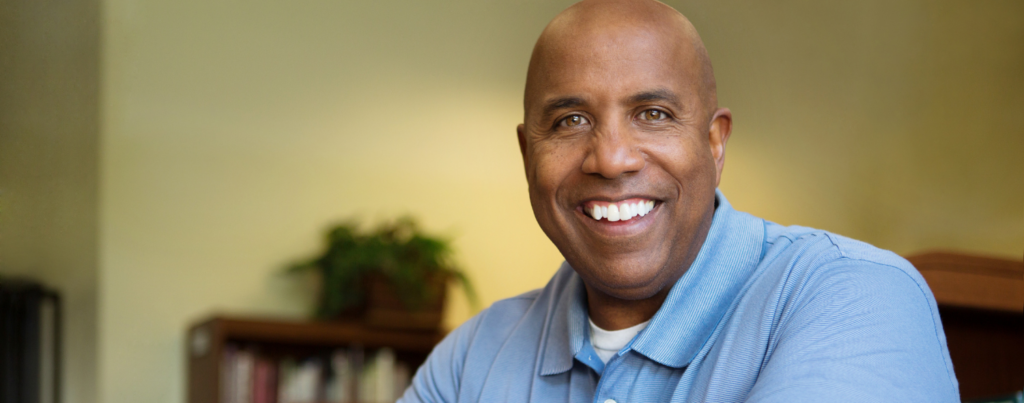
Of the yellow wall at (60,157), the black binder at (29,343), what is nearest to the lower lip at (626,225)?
the yellow wall at (60,157)

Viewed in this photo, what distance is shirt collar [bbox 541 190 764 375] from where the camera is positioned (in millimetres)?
1053

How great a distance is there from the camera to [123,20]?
352cm

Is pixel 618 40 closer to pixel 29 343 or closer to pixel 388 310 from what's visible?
pixel 388 310

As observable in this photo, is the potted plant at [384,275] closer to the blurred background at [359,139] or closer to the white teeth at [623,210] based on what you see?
the blurred background at [359,139]

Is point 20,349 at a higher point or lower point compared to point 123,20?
lower

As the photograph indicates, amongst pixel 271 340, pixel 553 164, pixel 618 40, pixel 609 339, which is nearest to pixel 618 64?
pixel 618 40

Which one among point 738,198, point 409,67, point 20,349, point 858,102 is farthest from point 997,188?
point 20,349

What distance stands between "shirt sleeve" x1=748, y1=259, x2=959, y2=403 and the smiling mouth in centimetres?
22

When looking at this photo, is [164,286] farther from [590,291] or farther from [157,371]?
[590,291]

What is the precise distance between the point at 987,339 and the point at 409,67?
2.86m

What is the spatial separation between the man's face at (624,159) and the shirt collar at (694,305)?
3 centimetres

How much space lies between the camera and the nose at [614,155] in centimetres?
105

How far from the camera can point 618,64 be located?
1.06 metres

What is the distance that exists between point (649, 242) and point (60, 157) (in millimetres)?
2929
